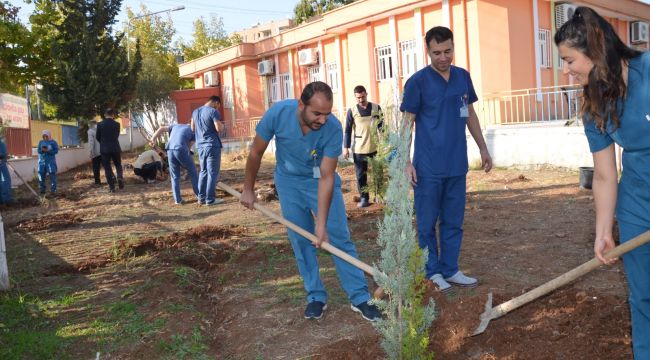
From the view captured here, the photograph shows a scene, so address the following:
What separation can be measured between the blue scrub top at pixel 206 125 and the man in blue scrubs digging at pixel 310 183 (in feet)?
17.2

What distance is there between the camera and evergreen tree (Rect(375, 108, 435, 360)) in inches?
108

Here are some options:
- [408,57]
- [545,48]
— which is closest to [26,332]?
[408,57]

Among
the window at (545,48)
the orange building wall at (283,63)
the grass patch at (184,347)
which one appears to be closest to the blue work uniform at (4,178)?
the grass patch at (184,347)

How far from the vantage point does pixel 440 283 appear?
14.2ft

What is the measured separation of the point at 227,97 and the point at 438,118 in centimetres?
2431

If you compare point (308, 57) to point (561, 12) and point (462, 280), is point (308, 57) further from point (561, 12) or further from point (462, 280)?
point (462, 280)

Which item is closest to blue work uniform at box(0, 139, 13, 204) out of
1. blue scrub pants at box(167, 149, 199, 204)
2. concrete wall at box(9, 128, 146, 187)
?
concrete wall at box(9, 128, 146, 187)

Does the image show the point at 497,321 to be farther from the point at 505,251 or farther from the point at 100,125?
Answer: the point at 100,125

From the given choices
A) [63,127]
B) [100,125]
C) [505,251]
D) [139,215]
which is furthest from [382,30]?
[63,127]

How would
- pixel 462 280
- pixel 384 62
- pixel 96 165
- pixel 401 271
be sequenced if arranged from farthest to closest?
pixel 384 62 < pixel 96 165 < pixel 462 280 < pixel 401 271

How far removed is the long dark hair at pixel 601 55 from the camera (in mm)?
2262

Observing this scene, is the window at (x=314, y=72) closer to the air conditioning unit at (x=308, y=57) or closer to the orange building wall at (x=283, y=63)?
the air conditioning unit at (x=308, y=57)

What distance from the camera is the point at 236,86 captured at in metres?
26.7

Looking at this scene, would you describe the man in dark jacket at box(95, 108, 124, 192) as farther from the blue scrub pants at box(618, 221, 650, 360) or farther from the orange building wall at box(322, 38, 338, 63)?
the blue scrub pants at box(618, 221, 650, 360)
